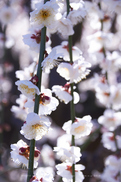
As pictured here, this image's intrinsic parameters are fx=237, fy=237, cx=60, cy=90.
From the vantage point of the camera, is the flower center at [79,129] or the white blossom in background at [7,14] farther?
the white blossom in background at [7,14]

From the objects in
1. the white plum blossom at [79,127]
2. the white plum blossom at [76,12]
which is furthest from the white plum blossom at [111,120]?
the white plum blossom at [76,12]

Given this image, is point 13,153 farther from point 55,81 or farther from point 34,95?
point 55,81

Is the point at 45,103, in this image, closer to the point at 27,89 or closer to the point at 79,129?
the point at 27,89

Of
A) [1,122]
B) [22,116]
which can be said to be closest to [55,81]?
[1,122]

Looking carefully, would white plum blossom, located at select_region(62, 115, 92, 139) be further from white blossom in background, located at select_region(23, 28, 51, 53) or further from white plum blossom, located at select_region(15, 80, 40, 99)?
white blossom in background, located at select_region(23, 28, 51, 53)

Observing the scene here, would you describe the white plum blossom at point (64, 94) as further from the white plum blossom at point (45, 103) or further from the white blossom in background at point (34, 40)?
the white blossom in background at point (34, 40)

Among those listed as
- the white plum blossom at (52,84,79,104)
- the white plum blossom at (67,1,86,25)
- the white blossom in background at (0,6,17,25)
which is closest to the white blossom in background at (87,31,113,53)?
the white plum blossom at (67,1,86,25)
